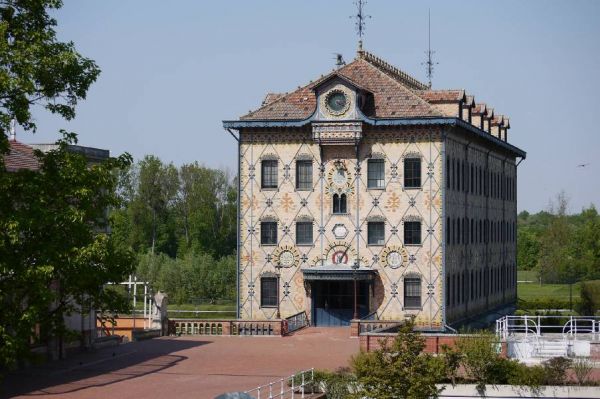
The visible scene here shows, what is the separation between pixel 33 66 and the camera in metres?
30.3

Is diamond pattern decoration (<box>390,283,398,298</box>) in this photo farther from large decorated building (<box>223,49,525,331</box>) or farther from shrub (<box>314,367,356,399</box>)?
shrub (<box>314,367,356,399</box>)

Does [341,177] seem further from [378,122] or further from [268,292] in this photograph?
[268,292]

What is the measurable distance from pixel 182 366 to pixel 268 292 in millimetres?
15706

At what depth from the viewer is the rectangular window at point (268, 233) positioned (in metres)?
54.5

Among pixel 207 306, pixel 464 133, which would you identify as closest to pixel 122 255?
pixel 464 133

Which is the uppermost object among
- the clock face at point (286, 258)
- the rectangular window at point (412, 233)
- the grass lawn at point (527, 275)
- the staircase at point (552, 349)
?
the rectangular window at point (412, 233)

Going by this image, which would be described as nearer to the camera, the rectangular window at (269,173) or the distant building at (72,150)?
the distant building at (72,150)

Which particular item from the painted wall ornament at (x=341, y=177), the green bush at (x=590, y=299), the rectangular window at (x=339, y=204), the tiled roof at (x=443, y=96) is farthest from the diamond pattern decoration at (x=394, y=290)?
the green bush at (x=590, y=299)

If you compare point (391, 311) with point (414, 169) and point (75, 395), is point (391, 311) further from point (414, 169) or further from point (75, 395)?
point (75, 395)

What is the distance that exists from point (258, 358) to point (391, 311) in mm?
12329

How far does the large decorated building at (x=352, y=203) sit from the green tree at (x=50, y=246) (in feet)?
67.9

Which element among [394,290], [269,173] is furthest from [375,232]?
[269,173]

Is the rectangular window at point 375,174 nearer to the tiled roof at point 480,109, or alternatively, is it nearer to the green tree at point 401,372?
the tiled roof at point 480,109

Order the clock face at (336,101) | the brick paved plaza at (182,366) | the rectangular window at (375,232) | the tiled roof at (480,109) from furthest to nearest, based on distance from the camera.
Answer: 1. the tiled roof at (480,109)
2. the rectangular window at (375,232)
3. the clock face at (336,101)
4. the brick paved plaza at (182,366)
